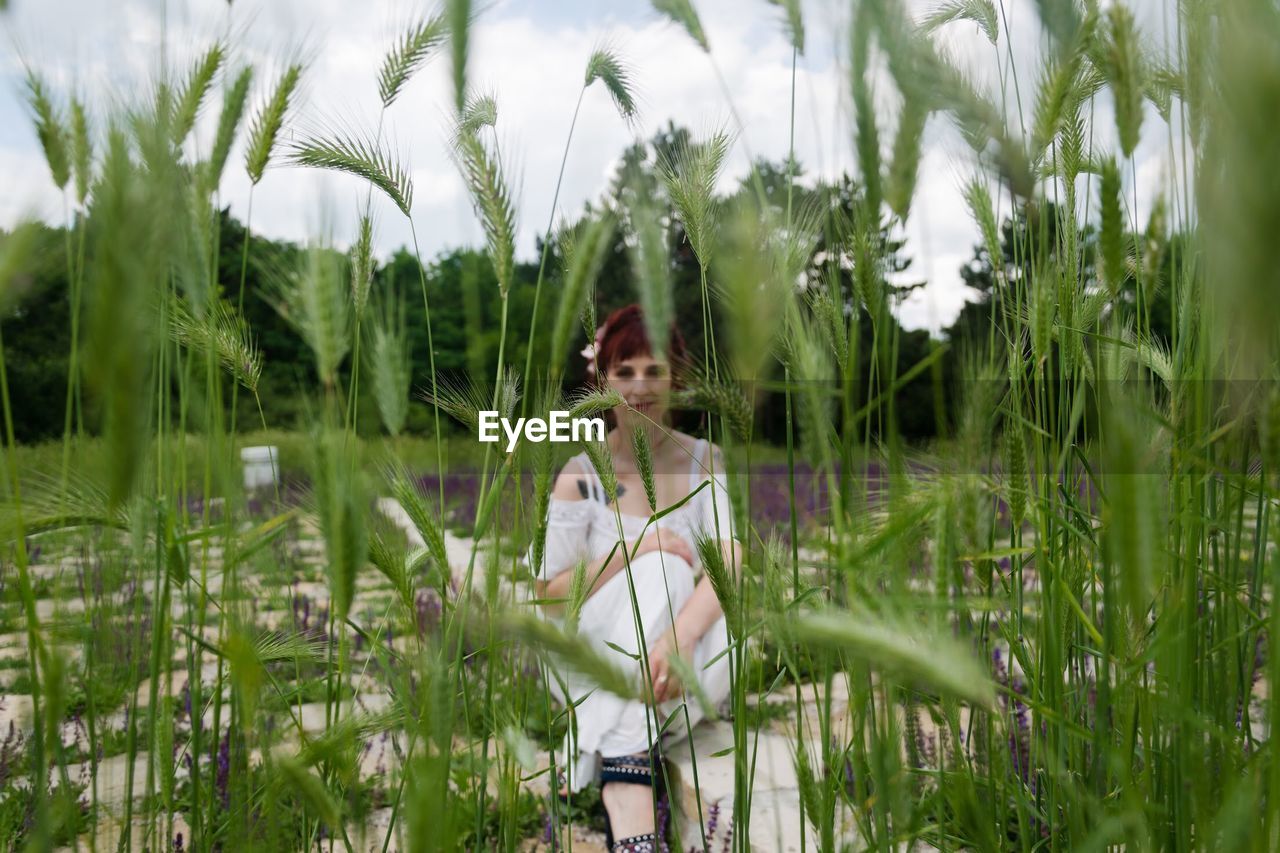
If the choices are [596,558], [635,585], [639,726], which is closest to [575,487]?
[596,558]

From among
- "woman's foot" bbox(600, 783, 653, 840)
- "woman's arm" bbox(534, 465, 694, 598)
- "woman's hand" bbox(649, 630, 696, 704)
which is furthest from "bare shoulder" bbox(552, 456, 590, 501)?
"woman's foot" bbox(600, 783, 653, 840)

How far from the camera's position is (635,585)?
2279 millimetres

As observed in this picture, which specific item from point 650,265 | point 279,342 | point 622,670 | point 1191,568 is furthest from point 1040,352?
point 279,342

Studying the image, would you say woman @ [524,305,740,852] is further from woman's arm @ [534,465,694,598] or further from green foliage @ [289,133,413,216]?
green foliage @ [289,133,413,216]

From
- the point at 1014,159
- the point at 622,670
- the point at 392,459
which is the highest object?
the point at 1014,159

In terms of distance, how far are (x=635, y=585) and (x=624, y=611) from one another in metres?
0.23

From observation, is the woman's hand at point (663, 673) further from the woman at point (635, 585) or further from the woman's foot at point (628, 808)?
the woman's foot at point (628, 808)

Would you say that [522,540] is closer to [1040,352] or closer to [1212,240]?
[1040,352]

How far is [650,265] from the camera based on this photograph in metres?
0.89

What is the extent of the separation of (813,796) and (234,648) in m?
0.47

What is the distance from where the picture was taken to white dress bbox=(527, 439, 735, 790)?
81.2 inches

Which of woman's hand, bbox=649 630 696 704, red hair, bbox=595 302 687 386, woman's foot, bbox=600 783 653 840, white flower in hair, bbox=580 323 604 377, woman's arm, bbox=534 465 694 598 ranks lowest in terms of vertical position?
woman's foot, bbox=600 783 653 840

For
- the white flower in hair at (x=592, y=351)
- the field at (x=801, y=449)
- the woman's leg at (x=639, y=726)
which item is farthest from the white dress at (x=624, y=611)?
the field at (x=801, y=449)

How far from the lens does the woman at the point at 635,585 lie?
74.3 inches
